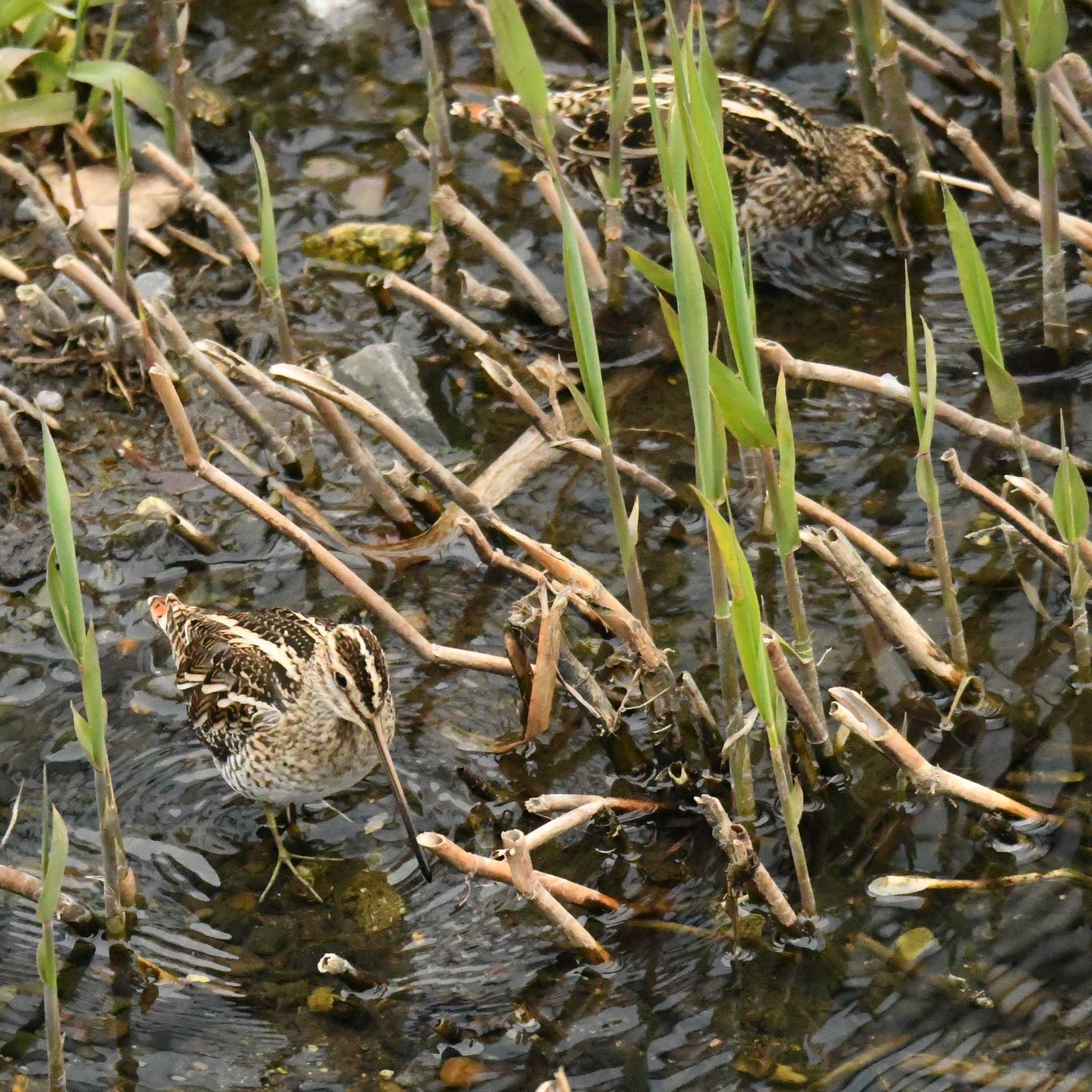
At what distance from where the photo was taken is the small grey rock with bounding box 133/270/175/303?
5648 mm

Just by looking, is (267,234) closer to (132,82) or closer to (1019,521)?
(132,82)

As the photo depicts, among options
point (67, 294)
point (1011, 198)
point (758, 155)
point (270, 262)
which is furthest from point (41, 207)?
point (1011, 198)

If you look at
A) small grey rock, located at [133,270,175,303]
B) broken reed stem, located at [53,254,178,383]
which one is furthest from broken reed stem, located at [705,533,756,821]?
small grey rock, located at [133,270,175,303]

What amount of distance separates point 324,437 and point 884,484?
176 cm

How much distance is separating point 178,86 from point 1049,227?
9.85 feet

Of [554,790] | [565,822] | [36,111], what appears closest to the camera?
[565,822]

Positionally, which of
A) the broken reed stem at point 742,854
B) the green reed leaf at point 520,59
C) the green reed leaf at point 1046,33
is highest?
the green reed leaf at point 520,59

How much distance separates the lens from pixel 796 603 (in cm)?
365

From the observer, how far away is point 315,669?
4.23m

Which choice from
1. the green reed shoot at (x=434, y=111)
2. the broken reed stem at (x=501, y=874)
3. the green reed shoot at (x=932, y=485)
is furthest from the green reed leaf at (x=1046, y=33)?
the broken reed stem at (x=501, y=874)

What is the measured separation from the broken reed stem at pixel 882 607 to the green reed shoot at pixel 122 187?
2198 millimetres

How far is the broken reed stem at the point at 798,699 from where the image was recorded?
3549 millimetres

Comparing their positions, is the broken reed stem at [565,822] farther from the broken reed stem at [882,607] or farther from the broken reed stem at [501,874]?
the broken reed stem at [882,607]

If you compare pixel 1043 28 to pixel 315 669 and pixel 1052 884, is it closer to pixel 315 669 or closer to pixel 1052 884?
pixel 1052 884
